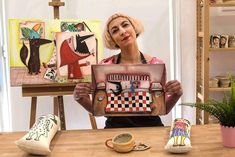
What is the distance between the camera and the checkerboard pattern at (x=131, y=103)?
1.70 metres

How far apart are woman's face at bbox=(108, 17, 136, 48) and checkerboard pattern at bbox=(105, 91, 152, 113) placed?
1.19 ft

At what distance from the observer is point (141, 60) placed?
6.44 ft

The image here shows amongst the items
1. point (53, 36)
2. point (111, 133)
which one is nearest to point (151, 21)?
point (53, 36)

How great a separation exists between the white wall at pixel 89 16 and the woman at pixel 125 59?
1.04 meters

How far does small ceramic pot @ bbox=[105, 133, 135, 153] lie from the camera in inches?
48.7

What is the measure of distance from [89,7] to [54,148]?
1.91m

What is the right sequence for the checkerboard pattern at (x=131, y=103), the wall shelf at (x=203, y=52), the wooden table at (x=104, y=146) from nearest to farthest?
the wooden table at (x=104, y=146)
the checkerboard pattern at (x=131, y=103)
the wall shelf at (x=203, y=52)

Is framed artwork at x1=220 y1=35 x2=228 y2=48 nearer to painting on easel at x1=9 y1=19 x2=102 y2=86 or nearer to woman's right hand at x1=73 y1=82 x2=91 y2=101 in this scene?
painting on easel at x1=9 y1=19 x2=102 y2=86

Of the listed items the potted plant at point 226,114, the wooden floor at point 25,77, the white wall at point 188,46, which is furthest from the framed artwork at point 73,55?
the potted plant at point 226,114

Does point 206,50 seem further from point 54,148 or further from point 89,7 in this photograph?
point 54,148

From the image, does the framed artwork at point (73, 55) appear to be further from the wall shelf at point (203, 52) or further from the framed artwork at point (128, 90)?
the wall shelf at point (203, 52)

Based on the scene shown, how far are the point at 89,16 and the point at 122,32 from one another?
1173 millimetres

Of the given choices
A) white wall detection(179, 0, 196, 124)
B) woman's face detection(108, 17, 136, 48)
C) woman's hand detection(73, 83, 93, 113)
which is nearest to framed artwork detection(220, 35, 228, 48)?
white wall detection(179, 0, 196, 124)

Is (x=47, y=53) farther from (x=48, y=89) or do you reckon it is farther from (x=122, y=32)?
(x=122, y=32)
